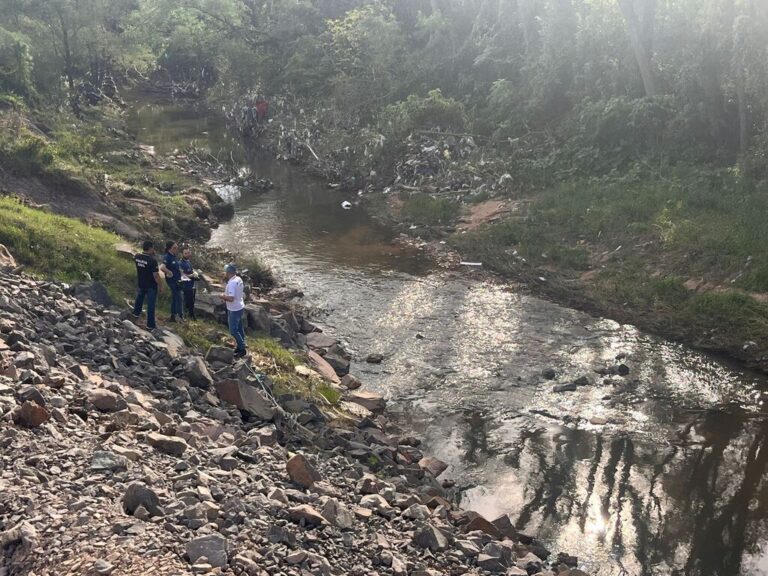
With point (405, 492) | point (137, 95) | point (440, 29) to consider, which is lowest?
point (405, 492)

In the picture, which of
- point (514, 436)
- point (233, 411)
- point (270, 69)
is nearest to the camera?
point (233, 411)

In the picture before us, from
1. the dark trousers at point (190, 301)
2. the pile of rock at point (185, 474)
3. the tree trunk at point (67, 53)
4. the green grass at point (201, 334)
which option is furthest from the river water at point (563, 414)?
the tree trunk at point (67, 53)

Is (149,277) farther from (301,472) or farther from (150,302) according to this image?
(301,472)

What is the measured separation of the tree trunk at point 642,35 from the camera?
102 feet

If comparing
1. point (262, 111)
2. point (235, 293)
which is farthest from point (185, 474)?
point (262, 111)

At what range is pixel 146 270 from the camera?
14.4m

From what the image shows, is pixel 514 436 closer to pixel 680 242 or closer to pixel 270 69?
pixel 680 242

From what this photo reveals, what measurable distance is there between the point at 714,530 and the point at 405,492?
16.9 ft

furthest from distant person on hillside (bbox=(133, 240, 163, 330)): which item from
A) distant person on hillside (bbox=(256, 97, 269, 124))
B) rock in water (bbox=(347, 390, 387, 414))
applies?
distant person on hillside (bbox=(256, 97, 269, 124))

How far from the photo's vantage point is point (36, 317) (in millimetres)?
13172

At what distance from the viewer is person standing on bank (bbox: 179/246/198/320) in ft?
51.6

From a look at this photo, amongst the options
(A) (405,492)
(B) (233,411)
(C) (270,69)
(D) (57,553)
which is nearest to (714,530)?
(A) (405,492)

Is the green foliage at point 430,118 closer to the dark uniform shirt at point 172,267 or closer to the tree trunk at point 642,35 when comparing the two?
the tree trunk at point 642,35

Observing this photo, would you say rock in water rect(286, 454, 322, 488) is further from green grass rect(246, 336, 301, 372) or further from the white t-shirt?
green grass rect(246, 336, 301, 372)
